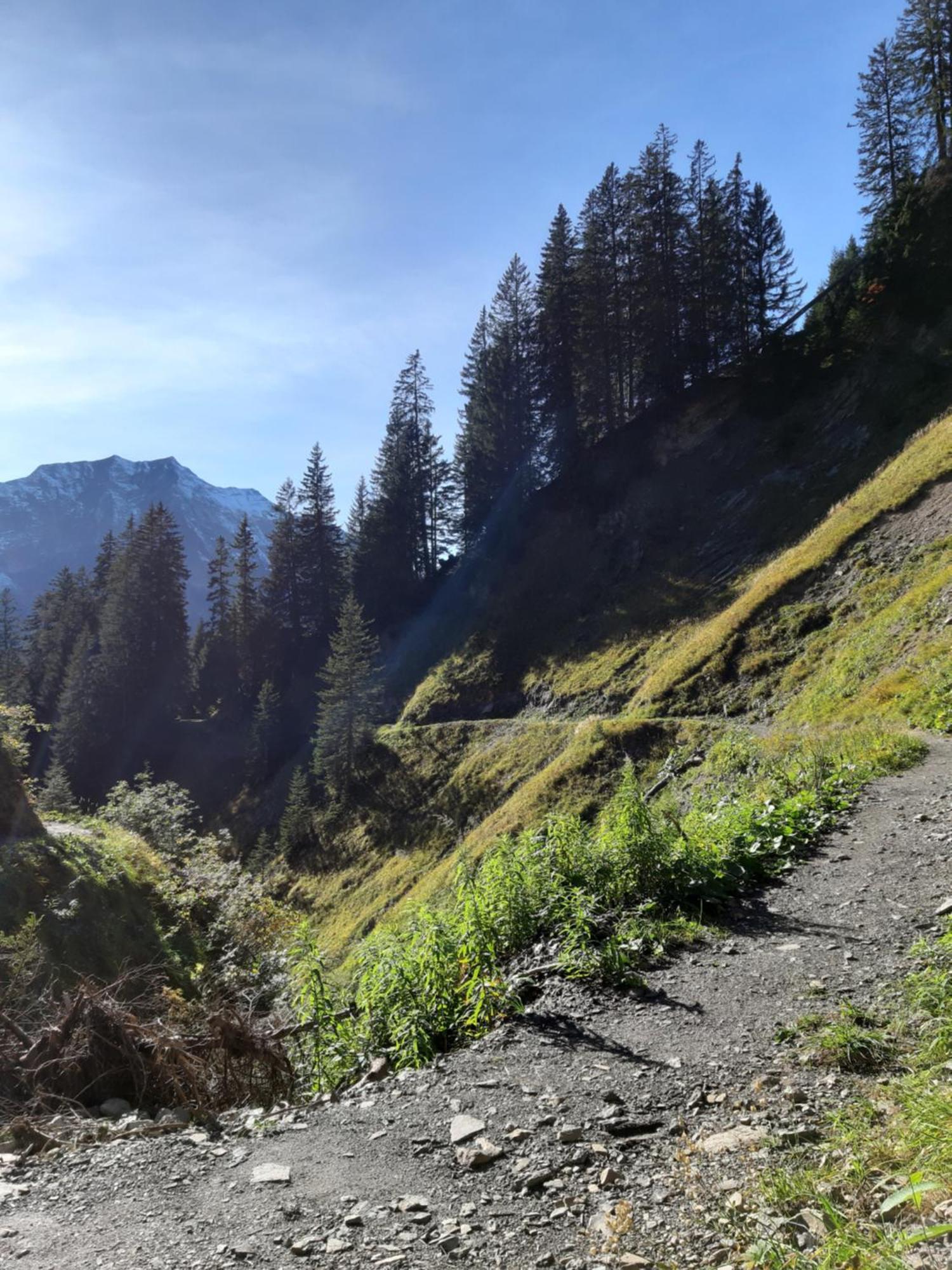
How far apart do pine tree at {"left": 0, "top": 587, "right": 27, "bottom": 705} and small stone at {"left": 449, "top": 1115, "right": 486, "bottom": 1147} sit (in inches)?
2337

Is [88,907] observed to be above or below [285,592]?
below

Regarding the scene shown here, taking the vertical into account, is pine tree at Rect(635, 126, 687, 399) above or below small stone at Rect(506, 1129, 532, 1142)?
above

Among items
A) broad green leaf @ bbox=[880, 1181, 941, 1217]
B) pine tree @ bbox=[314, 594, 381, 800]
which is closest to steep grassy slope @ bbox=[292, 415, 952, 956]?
pine tree @ bbox=[314, 594, 381, 800]

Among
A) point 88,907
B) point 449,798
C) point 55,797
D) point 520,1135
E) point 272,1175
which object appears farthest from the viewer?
point 55,797

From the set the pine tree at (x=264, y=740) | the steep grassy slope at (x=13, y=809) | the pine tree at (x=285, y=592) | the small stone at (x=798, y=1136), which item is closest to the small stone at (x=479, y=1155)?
the small stone at (x=798, y=1136)

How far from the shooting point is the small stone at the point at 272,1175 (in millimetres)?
3938

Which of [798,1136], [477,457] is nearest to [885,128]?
[477,457]

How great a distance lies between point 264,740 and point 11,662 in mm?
38643

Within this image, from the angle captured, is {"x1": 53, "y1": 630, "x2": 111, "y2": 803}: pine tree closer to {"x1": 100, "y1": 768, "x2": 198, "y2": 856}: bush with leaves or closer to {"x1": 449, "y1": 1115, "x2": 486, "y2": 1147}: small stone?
{"x1": 100, "y1": 768, "x2": 198, "y2": 856}: bush with leaves

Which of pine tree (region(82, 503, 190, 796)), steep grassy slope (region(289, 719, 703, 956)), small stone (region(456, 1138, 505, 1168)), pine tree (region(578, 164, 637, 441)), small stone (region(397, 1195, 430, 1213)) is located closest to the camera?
small stone (region(397, 1195, 430, 1213))

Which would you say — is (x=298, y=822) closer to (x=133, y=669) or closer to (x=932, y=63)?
(x=133, y=669)

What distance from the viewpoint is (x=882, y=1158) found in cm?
285

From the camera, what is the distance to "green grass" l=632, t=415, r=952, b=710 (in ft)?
94.1

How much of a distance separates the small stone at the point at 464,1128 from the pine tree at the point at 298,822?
44029 mm
